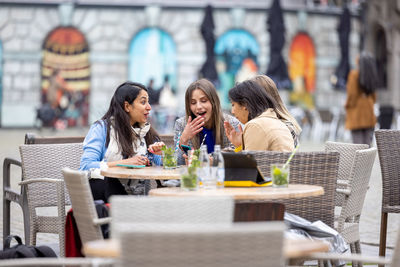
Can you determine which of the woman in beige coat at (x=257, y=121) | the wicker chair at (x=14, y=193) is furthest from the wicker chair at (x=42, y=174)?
the woman in beige coat at (x=257, y=121)

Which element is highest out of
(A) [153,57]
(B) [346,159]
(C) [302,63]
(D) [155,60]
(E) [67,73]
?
(C) [302,63]

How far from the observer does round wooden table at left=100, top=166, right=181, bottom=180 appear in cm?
466

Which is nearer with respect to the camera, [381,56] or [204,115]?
[204,115]

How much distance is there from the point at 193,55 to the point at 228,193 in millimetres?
25702

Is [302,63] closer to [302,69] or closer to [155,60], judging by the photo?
[302,69]

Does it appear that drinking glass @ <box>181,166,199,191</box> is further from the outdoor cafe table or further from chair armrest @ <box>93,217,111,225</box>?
the outdoor cafe table

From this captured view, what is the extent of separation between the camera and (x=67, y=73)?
28.6 metres

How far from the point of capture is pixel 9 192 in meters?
6.10

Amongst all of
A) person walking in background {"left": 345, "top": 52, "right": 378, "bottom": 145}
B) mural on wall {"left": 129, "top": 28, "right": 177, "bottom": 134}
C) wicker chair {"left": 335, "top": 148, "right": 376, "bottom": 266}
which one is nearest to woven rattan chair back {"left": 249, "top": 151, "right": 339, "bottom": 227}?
wicker chair {"left": 335, "top": 148, "right": 376, "bottom": 266}

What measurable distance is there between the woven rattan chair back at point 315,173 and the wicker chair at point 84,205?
1.04 m

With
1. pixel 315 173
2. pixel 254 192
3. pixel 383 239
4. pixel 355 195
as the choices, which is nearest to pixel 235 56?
pixel 383 239

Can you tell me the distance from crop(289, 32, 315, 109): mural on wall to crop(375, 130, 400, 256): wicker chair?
2500 cm

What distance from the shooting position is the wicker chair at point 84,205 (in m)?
3.89

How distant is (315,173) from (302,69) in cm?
2679
